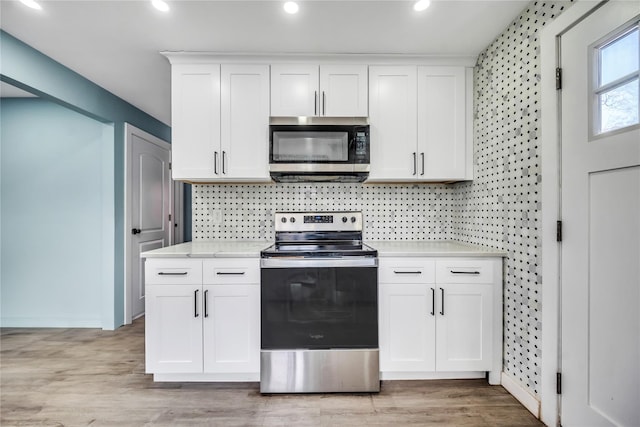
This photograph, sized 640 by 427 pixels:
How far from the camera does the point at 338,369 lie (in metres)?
2.00

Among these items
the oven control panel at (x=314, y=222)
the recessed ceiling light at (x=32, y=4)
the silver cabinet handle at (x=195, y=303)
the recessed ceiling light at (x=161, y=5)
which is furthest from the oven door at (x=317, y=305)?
the recessed ceiling light at (x=32, y=4)

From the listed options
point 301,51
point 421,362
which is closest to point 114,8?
point 301,51

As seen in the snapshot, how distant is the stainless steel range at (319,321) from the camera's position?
1.99 m

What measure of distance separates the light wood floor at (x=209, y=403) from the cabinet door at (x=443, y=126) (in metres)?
1.50

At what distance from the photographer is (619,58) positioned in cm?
131

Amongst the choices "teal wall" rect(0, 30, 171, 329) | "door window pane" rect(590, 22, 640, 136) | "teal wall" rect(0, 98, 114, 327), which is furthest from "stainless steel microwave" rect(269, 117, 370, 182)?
"teal wall" rect(0, 98, 114, 327)

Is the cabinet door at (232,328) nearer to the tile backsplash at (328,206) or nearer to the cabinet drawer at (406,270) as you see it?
the tile backsplash at (328,206)

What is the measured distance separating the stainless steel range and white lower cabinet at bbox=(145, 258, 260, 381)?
4.6 inches

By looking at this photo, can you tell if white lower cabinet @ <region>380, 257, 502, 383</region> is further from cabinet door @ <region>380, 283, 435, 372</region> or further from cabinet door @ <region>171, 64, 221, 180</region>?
cabinet door @ <region>171, 64, 221, 180</region>

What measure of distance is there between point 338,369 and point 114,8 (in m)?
2.56

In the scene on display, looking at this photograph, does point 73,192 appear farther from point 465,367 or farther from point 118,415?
point 465,367

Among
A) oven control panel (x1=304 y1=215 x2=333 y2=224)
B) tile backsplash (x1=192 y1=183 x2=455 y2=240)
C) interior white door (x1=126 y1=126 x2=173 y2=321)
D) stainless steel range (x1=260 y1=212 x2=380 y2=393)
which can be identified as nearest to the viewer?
stainless steel range (x1=260 y1=212 x2=380 y2=393)

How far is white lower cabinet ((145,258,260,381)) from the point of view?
2053 mm

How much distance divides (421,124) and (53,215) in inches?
146
